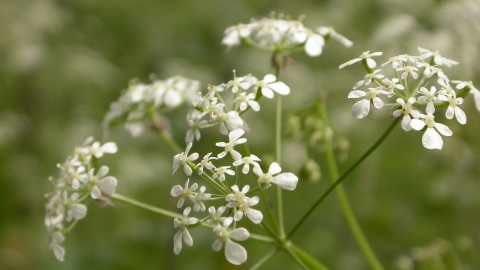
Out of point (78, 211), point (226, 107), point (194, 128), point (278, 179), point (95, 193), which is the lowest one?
point (78, 211)

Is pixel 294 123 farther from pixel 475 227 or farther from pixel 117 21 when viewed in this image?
pixel 117 21

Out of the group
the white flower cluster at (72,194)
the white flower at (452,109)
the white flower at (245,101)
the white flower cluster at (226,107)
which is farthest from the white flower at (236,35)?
the white flower at (452,109)

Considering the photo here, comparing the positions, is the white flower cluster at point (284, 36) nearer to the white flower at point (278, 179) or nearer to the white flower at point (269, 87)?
the white flower at point (269, 87)

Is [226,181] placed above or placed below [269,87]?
below

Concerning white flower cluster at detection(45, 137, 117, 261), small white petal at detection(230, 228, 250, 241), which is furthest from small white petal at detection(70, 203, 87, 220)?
small white petal at detection(230, 228, 250, 241)

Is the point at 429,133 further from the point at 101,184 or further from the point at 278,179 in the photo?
the point at 101,184

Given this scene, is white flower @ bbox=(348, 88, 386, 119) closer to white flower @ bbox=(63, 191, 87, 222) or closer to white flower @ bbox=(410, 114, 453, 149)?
white flower @ bbox=(410, 114, 453, 149)

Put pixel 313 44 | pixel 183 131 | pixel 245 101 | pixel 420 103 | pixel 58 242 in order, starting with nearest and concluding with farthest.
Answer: pixel 420 103 < pixel 245 101 < pixel 58 242 < pixel 313 44 < pixel 183 131

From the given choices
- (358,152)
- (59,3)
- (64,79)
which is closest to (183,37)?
(64,79)

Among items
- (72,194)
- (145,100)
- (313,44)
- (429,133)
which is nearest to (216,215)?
(72,194)
